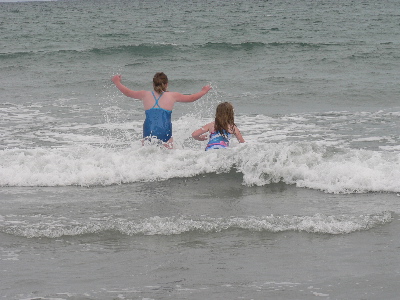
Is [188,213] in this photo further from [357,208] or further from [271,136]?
[271,136]

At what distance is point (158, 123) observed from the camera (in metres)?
8.96

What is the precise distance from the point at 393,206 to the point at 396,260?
166 centimetres

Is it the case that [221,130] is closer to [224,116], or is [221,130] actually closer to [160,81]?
[224,116]

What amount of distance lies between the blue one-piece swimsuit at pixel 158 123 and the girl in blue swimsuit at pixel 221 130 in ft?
1.41

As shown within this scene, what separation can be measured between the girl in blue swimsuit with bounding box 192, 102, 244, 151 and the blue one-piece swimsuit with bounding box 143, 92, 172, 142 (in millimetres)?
429

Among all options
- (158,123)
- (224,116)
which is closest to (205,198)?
(224,116)

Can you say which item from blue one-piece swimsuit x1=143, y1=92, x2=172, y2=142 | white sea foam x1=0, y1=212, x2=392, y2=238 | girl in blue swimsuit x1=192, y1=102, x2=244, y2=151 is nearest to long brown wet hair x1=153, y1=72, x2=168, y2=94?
blue one-piece swimsuit x1=143, y1=92, x2=172, y2=142

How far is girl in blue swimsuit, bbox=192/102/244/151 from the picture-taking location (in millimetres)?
8672

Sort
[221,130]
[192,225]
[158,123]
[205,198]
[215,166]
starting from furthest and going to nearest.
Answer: [158,123], [221,130], [215,166], [205,198], [192,225]

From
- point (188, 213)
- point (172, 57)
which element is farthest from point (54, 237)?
point (172, 57)

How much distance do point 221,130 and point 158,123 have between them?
86 centimetres

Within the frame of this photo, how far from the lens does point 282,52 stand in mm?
25078

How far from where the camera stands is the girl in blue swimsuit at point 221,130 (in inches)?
341

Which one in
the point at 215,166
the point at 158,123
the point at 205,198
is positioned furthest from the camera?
the point at 158,123
